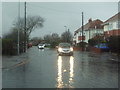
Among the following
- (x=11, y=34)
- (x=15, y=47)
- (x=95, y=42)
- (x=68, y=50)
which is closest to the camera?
(x=68, y=50)

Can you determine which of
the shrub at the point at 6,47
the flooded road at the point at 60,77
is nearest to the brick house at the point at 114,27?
the shrub at the point at 6,47

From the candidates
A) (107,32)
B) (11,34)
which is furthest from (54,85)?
(107,32)

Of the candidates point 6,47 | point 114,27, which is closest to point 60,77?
point 6,47

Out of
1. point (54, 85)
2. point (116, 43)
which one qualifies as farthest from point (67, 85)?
point (116, 43)

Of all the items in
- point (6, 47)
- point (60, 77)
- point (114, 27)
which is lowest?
point (60, 77)

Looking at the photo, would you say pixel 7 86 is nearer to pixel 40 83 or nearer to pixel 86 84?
pixel 40 83

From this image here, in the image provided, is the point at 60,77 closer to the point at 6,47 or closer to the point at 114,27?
the point at 6,47

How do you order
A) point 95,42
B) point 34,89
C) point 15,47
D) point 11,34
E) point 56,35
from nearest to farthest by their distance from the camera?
point 34,89 → point 15,47 → point 11,34 → point 95,42 → point 56,35

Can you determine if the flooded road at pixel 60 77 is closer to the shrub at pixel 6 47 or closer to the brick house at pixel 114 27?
the shrub at pixel 6 47

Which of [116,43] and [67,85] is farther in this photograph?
[116,43]

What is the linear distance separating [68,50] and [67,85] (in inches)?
935

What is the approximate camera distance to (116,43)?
34750mm

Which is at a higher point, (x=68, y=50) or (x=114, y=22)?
(x=114, y=22)

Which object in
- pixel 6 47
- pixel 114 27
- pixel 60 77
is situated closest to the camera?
pixel 60 77
